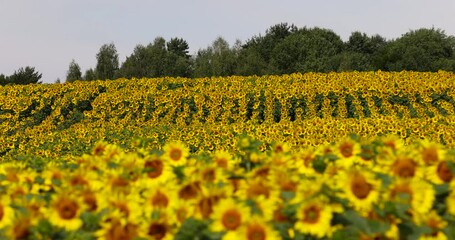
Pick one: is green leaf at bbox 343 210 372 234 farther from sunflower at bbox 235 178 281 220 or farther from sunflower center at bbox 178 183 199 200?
sunflower center at bbox 178 183 199 200

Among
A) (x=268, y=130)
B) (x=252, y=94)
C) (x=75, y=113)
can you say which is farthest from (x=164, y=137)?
(x=75, y=113)

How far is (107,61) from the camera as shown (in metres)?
47.5

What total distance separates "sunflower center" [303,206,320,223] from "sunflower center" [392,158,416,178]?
26.4 inches

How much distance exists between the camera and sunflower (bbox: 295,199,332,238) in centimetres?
284

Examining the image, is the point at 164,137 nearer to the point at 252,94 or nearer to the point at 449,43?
the point at 252,94

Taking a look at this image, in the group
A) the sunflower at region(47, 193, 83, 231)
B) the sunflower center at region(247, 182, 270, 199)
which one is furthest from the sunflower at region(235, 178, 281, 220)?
the sunflower at region(47, 193, 83, 231)

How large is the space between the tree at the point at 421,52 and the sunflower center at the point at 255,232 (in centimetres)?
3515

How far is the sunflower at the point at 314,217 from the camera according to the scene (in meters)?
2.84

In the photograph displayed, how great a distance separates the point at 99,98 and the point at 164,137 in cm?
516

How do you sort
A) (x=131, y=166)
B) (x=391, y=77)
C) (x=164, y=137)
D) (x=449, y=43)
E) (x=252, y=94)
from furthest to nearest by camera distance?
(x=449, y=43) → (x=391, y=77) → (x=252, y=94) → (x=164, y=137) → (x=131, y=166)

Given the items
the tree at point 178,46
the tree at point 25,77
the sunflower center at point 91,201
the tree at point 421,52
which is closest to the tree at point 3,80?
the tree at point 25,77

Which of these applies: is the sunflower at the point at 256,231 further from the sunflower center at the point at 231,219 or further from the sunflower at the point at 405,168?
the sunflower at the point at 405,168

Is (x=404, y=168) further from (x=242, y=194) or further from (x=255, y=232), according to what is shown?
(x=255, y=232)

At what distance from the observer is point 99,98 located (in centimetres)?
1836
